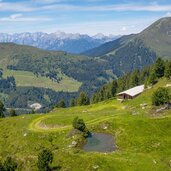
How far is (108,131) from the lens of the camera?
100m

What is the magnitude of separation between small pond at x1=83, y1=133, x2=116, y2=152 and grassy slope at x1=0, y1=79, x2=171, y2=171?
188 centimetres

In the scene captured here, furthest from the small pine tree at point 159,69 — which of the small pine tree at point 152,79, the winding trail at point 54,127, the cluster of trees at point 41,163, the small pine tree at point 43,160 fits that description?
the cluster of trees at point 41,163

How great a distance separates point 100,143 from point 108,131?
7.77 m

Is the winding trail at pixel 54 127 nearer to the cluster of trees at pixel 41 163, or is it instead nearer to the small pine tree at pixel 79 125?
the small pine tree at pixel 79 125

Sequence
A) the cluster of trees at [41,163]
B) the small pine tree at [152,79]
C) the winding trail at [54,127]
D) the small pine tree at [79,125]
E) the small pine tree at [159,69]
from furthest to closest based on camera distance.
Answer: the small pine tree at [159,69], the small pine tree at [152,79], the winding trail at [54,127], the small pine tree at [79,125], the cluster of trees at [41,163]

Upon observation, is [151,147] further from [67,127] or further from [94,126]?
[67,127]

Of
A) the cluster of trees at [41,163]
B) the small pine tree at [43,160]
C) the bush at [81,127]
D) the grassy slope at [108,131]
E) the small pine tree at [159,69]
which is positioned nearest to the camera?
the cluster of trees at [41,163]

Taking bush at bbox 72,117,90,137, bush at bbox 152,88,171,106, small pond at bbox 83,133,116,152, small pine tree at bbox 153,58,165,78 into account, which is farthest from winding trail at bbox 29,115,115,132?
small pine tree at bbox 153,58,165,78

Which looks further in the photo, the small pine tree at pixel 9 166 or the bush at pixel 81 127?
the bush at pixel 81 127

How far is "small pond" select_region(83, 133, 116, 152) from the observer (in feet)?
293

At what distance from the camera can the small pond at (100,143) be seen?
89338mm

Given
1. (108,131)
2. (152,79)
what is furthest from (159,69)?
(108,131)

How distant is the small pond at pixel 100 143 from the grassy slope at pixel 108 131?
1.88 meters

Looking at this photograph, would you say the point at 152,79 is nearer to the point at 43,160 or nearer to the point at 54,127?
the point at 54,127
